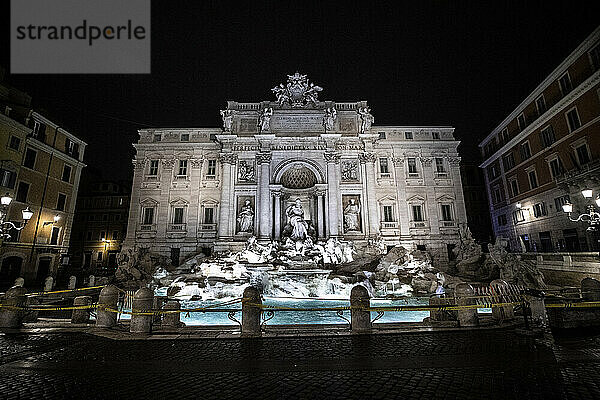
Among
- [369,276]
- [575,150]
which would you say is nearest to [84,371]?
[369,276]

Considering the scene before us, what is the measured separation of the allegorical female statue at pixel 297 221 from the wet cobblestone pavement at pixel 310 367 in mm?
17824

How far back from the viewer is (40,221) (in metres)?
26.6

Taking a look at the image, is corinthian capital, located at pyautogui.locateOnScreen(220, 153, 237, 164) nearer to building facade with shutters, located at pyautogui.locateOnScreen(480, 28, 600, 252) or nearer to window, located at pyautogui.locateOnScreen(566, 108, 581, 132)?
building facade with shutters, located at pyautogui.locateOnScreen(480, 28, 600, 252)

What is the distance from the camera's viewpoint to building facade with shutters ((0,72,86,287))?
2378cm

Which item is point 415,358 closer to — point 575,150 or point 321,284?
point 321,284

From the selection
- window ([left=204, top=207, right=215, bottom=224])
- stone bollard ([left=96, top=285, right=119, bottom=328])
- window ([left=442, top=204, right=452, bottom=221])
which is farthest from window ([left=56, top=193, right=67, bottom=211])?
window ([left=442, top=204, right=452, bottom=221])

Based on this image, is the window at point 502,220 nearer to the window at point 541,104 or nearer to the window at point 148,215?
the window at point 541,104

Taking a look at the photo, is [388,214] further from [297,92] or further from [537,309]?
[537,309]

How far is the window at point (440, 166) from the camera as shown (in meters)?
30.5

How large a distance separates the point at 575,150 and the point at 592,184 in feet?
11.8

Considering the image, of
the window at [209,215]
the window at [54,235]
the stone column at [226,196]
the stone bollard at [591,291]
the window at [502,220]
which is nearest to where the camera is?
the stone bollard at [591,291]

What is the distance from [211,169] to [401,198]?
20260 millimetres

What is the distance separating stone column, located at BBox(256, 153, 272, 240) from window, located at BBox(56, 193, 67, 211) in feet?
67.1

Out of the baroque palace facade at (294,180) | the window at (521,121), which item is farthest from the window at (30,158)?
the window at (521,121)
